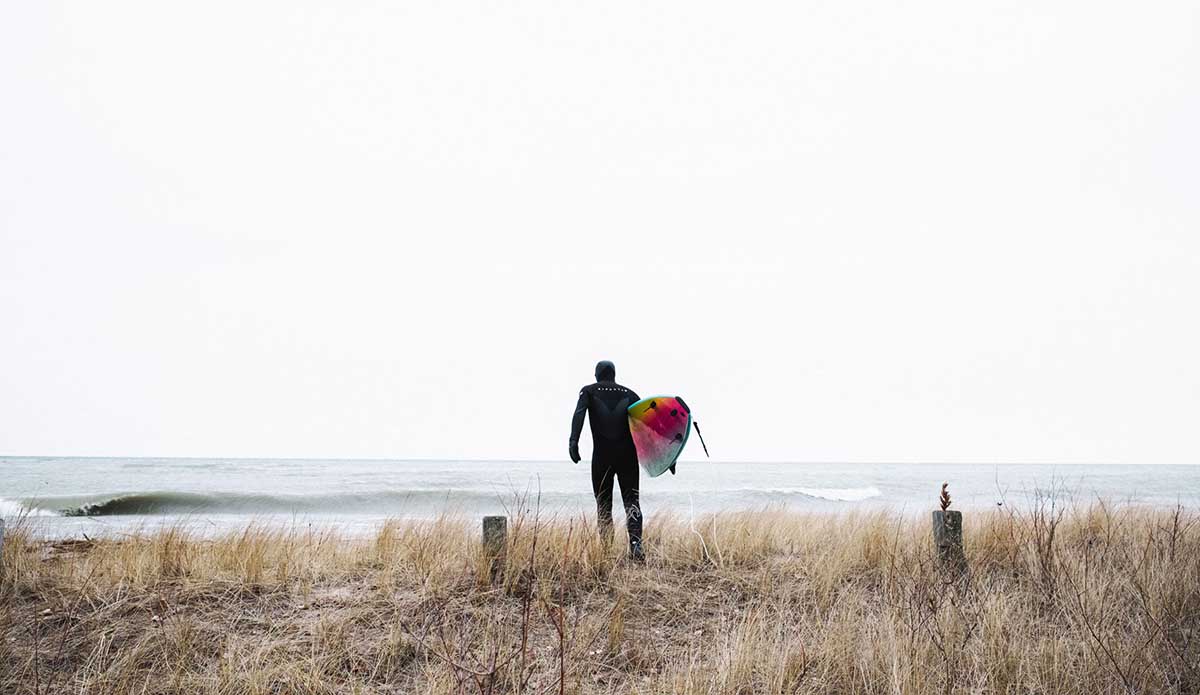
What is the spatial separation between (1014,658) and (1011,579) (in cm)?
247

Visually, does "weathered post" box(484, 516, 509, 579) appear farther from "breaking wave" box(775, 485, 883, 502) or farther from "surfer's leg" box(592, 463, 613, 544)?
"breaking wave" box(775, 485, 883, 502)

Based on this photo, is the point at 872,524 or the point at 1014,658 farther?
the point at 872,524

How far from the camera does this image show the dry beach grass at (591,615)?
4465mm

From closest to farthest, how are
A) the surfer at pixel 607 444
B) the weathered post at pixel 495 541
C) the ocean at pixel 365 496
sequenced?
1. the weathered post at pixel 495 541
2. the surfer at pixel 607 444
3. the ocean at pixel 365 496

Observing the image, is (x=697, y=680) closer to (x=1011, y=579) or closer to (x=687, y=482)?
(x=1011, y=579)

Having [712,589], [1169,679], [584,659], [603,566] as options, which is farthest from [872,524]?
[584,659]

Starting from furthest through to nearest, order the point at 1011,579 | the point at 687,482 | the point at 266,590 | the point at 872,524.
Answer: the point at 687,482 → the point at 872,524 → the point at 1011,579 → the point at 266,590

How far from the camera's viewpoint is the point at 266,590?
635cm

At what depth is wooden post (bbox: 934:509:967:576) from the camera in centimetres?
665

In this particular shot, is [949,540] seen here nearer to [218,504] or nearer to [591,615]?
[591,615]

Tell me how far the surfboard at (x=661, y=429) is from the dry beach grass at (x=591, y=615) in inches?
38.7

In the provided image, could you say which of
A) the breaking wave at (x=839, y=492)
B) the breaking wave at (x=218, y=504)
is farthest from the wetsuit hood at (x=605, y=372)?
the breaking wave at (x=839, y=492)

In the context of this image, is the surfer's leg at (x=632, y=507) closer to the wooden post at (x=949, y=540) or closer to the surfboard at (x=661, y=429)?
the surfboard at (x=661, y=429)

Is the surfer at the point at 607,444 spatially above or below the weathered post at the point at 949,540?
above
